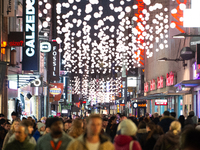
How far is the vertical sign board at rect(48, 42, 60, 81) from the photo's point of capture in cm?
5250

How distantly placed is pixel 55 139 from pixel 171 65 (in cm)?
3343

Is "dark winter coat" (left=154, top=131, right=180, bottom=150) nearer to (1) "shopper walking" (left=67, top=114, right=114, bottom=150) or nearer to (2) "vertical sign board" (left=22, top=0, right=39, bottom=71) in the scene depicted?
(1) "shopper walking" (left=67, top=114, right=114, bottom=150)

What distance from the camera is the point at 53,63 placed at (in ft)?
177

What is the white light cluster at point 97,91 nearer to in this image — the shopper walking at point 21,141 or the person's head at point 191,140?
the shopper walking at point 21,141

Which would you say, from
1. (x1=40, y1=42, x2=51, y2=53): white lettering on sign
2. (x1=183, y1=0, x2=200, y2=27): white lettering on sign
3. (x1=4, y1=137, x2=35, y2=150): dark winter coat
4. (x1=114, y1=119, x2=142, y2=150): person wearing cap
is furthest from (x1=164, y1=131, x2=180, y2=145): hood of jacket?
(x1=40, y1=42, x2=51, y2=53): white lettering on sign

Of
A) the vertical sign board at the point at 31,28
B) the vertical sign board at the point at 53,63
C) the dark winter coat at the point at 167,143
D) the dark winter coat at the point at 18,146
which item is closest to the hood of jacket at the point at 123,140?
the dark winter coat at the point at 18,146

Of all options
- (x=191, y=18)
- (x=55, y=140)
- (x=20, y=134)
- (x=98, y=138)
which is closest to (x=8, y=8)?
(x=191, y=18)

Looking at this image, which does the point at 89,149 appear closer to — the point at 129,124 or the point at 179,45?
the point at 129,124

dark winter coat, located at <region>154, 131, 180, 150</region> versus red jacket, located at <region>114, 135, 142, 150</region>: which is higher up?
red jacket, located at <region>114, 135, 142, 150</region>

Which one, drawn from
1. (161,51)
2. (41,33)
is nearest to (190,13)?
(41,33)

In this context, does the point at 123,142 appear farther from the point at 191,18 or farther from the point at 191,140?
the point at 191,18

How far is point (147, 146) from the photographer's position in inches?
375

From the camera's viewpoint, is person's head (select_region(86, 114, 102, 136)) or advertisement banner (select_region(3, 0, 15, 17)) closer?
person's head (select_region(86, 114, 102, 136))

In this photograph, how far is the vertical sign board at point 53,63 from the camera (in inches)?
2067
